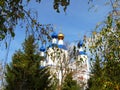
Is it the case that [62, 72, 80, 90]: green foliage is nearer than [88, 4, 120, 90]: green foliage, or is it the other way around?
[88, 4, 120, 90]: green foliage

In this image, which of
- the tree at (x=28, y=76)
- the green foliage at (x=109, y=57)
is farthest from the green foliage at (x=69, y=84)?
the green foliage at (x=109, y=57)

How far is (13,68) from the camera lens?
30.4m

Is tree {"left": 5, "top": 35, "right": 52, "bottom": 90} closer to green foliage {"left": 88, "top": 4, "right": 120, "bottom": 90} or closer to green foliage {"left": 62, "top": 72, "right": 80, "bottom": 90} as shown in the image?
green foliage {"left": 62, "top": 72, "right": 80, "bottom": 90}

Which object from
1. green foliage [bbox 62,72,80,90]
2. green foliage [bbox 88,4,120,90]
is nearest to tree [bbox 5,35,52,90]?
green foliage [bbox 62,72,80,90]

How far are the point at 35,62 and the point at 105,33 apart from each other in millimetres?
20102

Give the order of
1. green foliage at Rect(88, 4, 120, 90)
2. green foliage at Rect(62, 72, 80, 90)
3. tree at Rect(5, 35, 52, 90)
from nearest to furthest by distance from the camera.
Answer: green foliage at Rect(88, 4, 120, 90)
tree at Rect(5, 35, 52, 90)
green foliage at Rect(62, 72, 80, 90)

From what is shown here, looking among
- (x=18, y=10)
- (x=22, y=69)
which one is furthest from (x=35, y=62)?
(x=18, y=10)

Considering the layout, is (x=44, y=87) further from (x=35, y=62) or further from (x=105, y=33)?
(x=105, y=33)

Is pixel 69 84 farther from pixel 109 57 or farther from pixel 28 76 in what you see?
pixel 109 57

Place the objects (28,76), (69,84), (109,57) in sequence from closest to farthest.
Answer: (109,57)
(28,76)
(69,84)

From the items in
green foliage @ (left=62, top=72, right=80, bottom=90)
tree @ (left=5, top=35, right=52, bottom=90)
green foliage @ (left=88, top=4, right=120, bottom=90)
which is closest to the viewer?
green foliage @ (left=88, top=4, right=120, bottom=90)

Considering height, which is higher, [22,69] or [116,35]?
[22,69]

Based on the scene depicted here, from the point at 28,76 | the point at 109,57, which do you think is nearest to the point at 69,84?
the point at 28,76

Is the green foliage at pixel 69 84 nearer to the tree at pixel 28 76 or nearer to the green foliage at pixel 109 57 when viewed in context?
the tree at pixel 28 76
